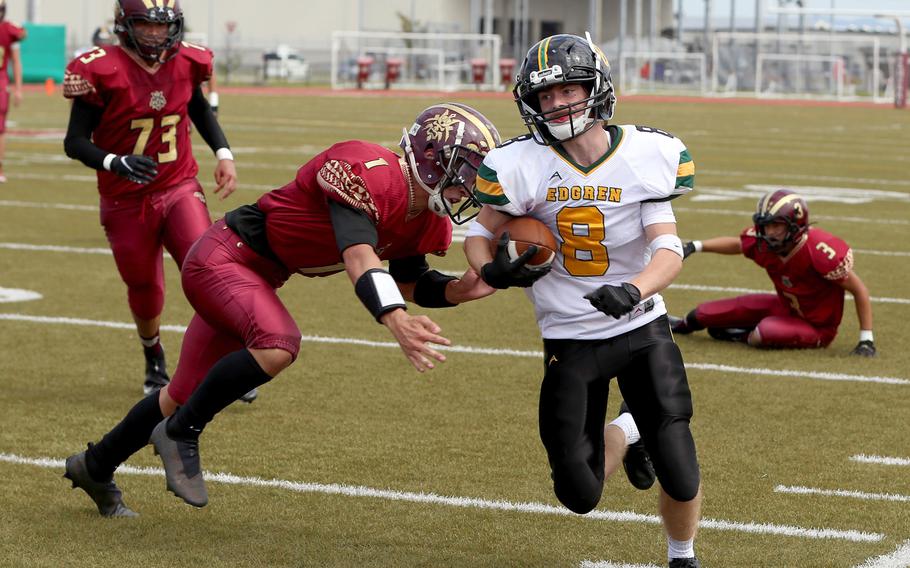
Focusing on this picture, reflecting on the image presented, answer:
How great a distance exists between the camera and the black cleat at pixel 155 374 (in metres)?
6.41

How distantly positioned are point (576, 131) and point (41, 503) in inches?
81.4

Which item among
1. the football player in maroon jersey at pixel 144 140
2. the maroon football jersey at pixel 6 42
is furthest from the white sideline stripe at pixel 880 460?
the maroon football jersey at pixel 6 42

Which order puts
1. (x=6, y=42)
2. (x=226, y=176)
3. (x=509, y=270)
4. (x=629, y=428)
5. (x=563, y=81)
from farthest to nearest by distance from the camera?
(x=6, y=42)
(x=226, y=176)
(x=629, y=428)
(x=563, y=81)
(x=509, y=270)

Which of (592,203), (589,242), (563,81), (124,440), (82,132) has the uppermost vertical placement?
(563,81)

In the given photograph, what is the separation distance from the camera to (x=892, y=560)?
420 cm

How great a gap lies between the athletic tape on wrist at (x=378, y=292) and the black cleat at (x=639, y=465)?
924mm

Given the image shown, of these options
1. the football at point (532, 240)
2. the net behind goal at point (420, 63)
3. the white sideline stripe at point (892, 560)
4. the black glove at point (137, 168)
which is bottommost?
the white sideline stripe at point (892, 560)

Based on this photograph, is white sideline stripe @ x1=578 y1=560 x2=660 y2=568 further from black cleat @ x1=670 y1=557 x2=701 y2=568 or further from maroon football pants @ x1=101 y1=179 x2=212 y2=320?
maroon football pants @ x1=101 y1=179 x2=212 y2=320

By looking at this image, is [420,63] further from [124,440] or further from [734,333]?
[124,440]

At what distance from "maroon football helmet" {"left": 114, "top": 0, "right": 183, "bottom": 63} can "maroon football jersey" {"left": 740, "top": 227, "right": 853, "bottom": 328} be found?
3.06 meters

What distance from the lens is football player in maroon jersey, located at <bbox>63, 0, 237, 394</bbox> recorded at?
6273mm

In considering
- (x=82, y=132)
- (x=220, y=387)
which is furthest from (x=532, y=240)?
(x=82, y=132)

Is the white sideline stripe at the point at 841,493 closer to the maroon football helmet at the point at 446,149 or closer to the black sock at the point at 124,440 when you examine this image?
the maroon football helmet at the point at 446,149

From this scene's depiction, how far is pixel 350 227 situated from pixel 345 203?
0.08m
